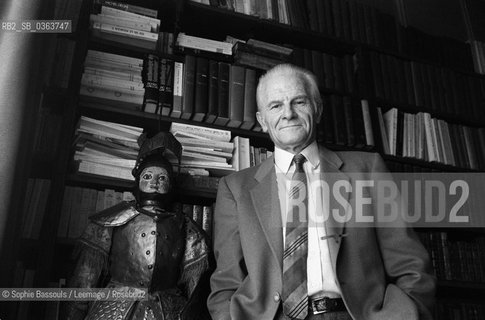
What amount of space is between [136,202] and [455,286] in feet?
4.96

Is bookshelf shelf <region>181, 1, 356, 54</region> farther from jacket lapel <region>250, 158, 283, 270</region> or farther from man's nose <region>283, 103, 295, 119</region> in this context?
jacket lapel <region>250, 158, 283, 270</region>

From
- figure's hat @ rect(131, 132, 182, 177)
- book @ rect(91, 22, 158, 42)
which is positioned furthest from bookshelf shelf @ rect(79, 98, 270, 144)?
book @ rect(91, 22, 158, 42)

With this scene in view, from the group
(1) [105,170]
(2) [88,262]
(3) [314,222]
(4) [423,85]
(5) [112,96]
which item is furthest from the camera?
(4) [423,85]

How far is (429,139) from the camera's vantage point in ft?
8.62

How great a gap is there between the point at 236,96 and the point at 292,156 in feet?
1.96

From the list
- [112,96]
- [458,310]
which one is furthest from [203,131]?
[458,310]

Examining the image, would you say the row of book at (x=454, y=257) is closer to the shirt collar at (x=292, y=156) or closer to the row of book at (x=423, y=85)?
the row of book at (x=423, y=85)

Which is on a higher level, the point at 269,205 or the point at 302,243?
the point at 269,205

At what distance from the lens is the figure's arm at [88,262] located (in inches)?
64.2

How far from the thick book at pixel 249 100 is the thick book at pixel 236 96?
0.02 meters

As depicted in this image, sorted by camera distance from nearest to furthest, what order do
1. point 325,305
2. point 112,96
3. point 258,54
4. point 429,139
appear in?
1. point 325,305
2. point 112,96
3. point 258,54
4. point 429,139

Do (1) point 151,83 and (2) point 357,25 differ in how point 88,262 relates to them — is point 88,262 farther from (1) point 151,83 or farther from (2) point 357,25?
(2) point 357,25

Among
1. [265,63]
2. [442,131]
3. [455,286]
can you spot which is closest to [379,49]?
[442,131]

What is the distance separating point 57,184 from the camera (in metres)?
1.82
